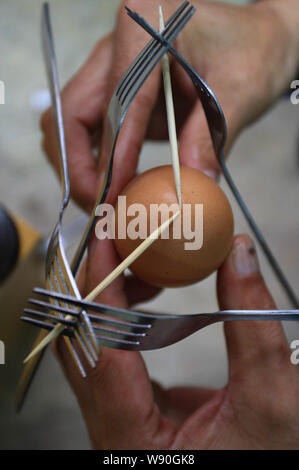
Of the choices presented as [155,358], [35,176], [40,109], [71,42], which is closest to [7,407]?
[155,358]

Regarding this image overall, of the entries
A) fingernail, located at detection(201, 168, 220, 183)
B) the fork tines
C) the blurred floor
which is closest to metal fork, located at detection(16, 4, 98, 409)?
the fork tines

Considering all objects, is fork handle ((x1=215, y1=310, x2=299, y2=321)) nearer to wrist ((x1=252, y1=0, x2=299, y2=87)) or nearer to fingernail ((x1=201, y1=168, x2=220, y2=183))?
fingernail ((x1=201, y1=168, x2=220, y2=183))

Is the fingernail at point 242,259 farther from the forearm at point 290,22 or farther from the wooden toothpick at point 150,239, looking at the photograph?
the forearm at point 290,22

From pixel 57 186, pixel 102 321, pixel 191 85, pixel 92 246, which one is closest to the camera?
pixel 102 321

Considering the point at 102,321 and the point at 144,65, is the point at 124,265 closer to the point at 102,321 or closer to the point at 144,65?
the point at 102,321

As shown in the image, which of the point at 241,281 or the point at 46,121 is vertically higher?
the point at 46,121

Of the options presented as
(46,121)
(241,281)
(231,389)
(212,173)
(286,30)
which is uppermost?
(286,30)

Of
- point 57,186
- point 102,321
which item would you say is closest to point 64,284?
point 102,321

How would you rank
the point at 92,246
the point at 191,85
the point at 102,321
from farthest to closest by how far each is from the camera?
the point at 191,85, the point at 92,246, the point at 102,321

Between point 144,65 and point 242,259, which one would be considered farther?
point 242,259
